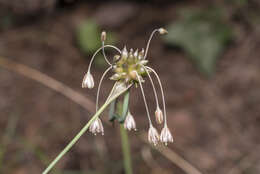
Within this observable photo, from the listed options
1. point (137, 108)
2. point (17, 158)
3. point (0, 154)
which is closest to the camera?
point (0, 154)

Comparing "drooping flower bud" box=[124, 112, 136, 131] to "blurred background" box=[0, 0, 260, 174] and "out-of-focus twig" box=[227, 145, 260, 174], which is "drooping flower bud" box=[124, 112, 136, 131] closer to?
"blurred background" box=[0, 0, 260, 174]

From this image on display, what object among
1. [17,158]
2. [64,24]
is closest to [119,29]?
[64,24]

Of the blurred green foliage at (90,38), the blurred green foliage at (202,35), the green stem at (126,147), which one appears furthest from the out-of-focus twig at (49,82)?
the blurred green foliage at (202,35)

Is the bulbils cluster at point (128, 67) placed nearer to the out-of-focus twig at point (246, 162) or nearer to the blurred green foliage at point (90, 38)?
the out-of-focus twig at point (246, 162)

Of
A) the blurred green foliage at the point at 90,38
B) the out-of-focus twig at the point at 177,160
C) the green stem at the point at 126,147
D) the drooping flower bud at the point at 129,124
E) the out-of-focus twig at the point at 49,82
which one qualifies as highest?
the blurred green foliage at the point at 90,38

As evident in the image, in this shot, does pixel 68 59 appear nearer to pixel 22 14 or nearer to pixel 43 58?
pixel 43 58
